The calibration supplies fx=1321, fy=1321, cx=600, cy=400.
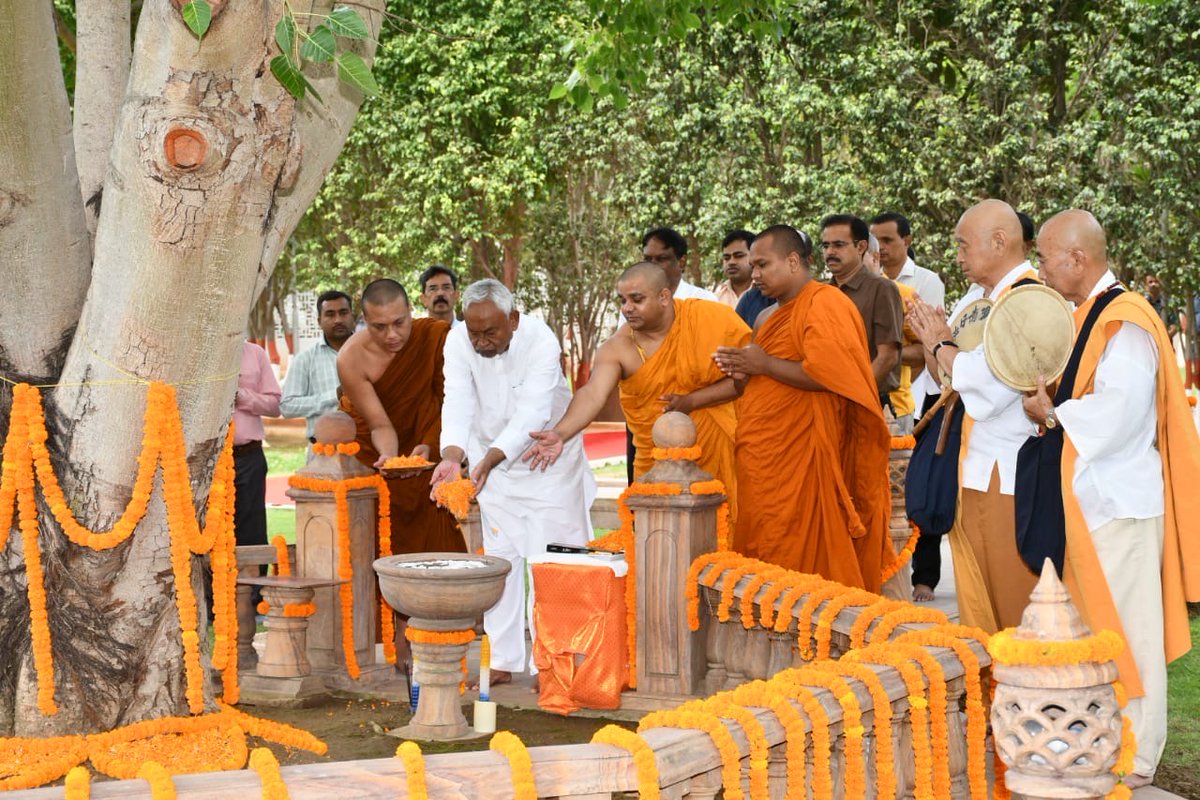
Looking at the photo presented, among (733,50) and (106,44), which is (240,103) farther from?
(733,50)

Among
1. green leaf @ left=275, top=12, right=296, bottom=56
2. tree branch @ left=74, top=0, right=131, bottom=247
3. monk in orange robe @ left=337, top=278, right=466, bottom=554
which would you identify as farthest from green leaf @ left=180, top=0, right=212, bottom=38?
monk in orange robe @ left=337, top=278, right=466, bottom=554

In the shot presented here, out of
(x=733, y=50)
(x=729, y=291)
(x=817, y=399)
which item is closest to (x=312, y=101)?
(x=817, y=399)

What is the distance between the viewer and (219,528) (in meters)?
4.25

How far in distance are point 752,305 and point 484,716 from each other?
325 centimetres

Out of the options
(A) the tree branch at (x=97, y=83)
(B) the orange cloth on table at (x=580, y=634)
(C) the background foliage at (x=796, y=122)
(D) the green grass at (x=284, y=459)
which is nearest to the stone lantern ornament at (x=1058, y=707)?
(B) the orange cloth on table at (x=580, y=634)

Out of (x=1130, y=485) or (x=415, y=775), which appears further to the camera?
(x=1130, y=485)

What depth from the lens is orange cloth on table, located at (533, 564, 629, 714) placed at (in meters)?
5.40

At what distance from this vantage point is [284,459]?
63.1 ft

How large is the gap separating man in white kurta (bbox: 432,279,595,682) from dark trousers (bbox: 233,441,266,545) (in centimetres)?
149

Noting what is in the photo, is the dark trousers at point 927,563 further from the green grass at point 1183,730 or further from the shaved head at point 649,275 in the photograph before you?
the shaved head at point 649,275

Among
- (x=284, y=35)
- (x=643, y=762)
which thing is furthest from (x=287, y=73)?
(x=643, y=762)

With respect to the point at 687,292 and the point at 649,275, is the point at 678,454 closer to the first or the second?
the point at 649,275

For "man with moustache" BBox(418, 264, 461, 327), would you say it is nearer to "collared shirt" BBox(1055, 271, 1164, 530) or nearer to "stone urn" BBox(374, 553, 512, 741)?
"stone urn" BBox(374, 553, 512, 741)

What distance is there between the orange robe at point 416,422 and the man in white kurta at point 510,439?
388 mm
